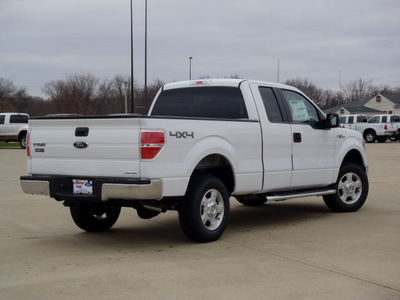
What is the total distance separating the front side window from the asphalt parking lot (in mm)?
1472

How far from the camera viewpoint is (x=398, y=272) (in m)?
5.70

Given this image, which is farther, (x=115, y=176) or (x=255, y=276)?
(x=115, y=176)

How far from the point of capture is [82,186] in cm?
686

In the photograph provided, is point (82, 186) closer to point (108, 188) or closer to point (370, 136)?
point (108, 188)

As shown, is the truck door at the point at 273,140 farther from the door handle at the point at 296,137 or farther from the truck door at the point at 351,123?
the truck door at the point at 351,123

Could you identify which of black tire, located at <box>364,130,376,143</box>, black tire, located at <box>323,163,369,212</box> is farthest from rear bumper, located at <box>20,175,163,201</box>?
black tire, located at <box>364,130,376,143</box>

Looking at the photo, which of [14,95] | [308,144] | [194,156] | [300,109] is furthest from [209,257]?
[14,95]

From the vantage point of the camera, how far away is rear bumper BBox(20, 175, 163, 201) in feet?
21.2

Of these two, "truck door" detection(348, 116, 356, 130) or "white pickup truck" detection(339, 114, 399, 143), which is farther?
"truck door" detection(348, 116, 356, 130)

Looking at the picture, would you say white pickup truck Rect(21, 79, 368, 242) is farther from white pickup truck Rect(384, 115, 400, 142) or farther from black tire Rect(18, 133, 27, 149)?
white pickup truck Rect(384, 115, 400, 142)

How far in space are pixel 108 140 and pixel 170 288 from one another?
84.5 inches

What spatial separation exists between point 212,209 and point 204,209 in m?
0.13

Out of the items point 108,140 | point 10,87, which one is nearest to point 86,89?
point 10,87

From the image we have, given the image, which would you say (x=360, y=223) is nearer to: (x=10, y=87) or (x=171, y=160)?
(x=171, y=160)
